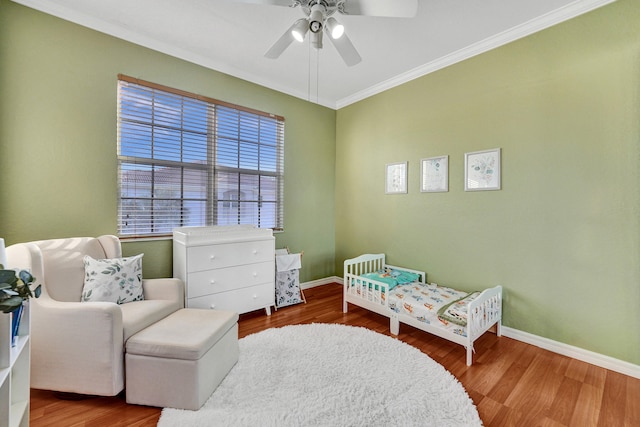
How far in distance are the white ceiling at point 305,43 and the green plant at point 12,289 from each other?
2277 millimetres

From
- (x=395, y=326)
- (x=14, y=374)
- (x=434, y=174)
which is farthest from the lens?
(x=434, y=174)

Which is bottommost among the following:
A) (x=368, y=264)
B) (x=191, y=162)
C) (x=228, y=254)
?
(x=368, y=264)

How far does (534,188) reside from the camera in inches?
94.1

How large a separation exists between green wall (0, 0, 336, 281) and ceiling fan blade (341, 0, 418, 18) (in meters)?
2.05

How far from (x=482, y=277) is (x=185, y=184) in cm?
332

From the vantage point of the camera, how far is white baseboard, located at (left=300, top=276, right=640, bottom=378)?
6.52 feet

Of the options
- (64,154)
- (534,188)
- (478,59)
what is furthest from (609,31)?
(64,154)

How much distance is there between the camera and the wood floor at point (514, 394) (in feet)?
5.16

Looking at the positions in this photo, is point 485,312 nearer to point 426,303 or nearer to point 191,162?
point 426,303

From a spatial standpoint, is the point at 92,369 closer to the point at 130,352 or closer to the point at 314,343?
the point at 130,352

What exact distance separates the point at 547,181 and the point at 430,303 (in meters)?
1.48

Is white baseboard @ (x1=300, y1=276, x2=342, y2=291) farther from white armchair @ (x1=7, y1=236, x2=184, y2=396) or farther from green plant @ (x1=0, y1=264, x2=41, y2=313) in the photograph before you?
green plant @ (x1=0, y1=264, x2=41, y2=313)

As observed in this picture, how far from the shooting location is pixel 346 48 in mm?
Answer: 1982

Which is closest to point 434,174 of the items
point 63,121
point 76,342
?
point 76,342
